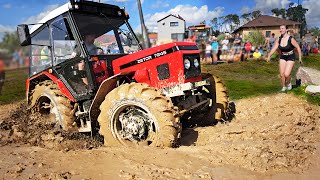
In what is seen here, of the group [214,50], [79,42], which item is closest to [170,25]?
[214,50]

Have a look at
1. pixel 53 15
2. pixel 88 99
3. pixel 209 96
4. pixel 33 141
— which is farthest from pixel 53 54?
pixel 209 96

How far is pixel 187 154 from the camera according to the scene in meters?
5.12

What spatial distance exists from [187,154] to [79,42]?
2.96 m

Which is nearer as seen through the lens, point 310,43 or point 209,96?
point 209,96

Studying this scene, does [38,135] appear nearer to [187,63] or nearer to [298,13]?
[187,63]

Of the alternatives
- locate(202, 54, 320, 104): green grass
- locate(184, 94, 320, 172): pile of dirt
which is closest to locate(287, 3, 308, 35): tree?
locate(202, 54, 320, 104): green grass

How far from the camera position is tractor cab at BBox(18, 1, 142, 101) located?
6555 mm

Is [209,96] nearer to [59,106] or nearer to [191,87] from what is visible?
[191,87]

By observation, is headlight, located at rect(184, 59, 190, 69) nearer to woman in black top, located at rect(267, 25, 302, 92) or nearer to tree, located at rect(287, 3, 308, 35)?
woman in black top, located at rect(267, 25, 302, 92)

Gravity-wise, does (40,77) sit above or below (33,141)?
above

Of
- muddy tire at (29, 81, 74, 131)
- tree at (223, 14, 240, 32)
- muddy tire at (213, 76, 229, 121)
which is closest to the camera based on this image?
muddy tire at (29, 81, 74, 131)

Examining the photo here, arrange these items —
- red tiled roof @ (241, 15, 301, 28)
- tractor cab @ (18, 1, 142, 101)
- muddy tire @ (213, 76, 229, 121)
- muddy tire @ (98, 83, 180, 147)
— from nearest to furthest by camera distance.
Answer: muddy tire @ (98, 83, 180, 147) < tractor cab @ (18, 1, 142, 101) < muddy tire @ (213, 76, 229, 121) < red tiled roof @ (241, 15, 301, 28)

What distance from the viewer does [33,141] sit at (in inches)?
265

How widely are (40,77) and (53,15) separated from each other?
4.87ft
